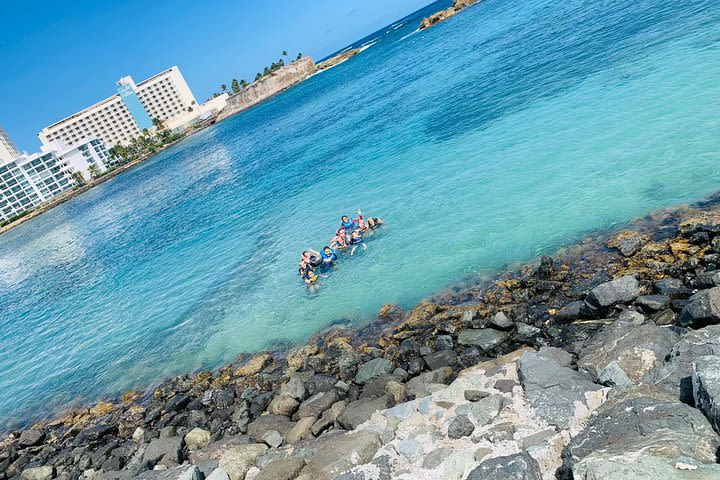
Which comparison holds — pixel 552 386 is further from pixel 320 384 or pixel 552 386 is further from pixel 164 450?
pixel 164 450

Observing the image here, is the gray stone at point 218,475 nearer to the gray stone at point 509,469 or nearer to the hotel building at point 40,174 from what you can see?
the gray stone at point 509,469

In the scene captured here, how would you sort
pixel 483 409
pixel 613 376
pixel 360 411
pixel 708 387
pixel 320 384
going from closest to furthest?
pixel 708 387, pixel 613 376, pixel 483 409, pixel 360 411, pixel 320 384

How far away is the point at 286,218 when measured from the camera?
34.6 m

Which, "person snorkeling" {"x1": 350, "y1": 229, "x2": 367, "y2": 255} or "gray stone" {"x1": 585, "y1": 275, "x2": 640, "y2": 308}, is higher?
"person snorkeling" {"x1": 350, "y1": 229, "x2": 367, "y2": 255}

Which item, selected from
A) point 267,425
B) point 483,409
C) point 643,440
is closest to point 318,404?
point 267,425

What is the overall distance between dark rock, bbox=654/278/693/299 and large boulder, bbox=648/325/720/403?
3049mm

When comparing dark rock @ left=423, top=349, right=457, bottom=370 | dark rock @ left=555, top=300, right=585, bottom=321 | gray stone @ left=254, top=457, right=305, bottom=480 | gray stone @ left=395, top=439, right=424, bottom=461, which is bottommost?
dark rock @ left=555, top=300, right=585, bottom=321

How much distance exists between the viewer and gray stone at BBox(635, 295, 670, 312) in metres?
11.4

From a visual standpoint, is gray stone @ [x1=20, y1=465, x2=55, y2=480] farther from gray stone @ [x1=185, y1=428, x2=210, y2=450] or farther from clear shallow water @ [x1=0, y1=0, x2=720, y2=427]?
gray stone @ [x1=185, y1=428, x2=210, y2=450]

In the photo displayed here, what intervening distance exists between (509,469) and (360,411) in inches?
197

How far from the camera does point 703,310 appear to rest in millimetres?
9828

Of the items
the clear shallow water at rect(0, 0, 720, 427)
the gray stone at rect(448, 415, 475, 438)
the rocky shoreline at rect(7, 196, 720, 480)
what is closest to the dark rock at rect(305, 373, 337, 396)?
the rocky shoreline at rect(7, 196, 720, 480)

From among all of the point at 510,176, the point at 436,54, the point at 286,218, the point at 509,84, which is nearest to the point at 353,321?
the point at 510,176

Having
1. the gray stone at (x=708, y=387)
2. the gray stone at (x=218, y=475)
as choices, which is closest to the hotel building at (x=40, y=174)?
the gray stone at (x=218, y=475)
